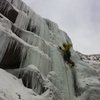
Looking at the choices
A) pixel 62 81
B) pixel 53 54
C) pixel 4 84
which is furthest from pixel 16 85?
pixel 53 54

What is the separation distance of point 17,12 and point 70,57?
488 centimetres

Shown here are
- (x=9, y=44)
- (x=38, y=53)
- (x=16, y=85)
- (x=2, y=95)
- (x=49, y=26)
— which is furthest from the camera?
(x=49, y=26)

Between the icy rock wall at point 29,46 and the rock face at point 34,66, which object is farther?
the icy rock wall at point 29,46

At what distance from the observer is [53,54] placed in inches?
600

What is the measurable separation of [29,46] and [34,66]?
149 cm

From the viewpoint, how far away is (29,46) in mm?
13094

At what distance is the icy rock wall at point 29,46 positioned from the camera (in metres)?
12.4

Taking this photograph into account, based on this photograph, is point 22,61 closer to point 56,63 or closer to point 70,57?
point 56,63

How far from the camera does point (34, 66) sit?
12.0m

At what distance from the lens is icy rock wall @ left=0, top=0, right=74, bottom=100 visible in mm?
12391

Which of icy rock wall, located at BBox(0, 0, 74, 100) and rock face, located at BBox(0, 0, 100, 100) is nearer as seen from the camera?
rock face, located at BBox(0, 0, 100, 100)

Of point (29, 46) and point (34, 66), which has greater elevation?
point (29, 46)

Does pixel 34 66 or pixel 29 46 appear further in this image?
pixel 29 46

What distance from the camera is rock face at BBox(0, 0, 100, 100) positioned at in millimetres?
10877
